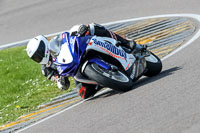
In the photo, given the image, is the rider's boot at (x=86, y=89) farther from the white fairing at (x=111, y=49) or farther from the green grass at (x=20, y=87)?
the green grass at (x=20, y=87)

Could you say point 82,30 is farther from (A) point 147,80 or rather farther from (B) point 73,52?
(A) point 147,80

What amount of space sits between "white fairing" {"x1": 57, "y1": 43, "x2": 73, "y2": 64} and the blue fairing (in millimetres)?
35

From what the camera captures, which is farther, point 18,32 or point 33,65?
point 18,32

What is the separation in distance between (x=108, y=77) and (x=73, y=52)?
0.66 m

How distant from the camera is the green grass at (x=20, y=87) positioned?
842 cm

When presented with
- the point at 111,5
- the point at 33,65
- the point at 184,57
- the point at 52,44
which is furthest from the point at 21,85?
the point at 111,5

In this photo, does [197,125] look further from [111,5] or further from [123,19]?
[111,5]

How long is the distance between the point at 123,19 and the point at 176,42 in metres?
3.14

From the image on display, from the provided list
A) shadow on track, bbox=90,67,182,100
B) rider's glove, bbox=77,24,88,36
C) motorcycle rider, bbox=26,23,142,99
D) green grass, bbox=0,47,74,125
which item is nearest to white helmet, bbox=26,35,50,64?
motorcycle rider, bbox=26,23,142,99

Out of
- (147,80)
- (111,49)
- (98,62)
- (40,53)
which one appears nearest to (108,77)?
(98,62)

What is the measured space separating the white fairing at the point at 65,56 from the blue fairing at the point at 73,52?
0.11 feet

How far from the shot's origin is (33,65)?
11.0 metres

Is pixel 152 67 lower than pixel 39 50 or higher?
lower

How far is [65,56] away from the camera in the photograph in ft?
22.9
